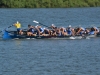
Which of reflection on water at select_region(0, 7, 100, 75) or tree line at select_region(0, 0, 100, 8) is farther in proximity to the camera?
tree line at select_region(0, 0, 100, 8)

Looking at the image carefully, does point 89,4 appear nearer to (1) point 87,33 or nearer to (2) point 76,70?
(1) point 87,33

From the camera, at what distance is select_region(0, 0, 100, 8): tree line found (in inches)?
3321

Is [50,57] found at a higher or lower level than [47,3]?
lower

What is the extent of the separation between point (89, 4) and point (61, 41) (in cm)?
5185

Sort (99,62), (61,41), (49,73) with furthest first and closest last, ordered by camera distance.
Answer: (61,41) → (99,62) → (49,73)

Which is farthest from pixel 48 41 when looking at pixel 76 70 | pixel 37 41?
pixel 76 70

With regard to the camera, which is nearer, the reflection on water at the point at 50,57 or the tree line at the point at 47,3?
the reflection on water at the point at 50,57

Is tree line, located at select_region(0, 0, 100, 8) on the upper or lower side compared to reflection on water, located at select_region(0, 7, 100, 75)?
upper

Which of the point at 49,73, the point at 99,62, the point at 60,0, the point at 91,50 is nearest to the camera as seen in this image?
the point at 49,73

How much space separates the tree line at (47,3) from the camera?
8436cm

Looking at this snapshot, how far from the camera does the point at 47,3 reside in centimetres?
8706

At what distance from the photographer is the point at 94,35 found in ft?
132

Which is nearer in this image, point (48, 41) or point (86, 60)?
point (86, 60)

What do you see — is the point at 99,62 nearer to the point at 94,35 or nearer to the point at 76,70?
the point at 76,70
